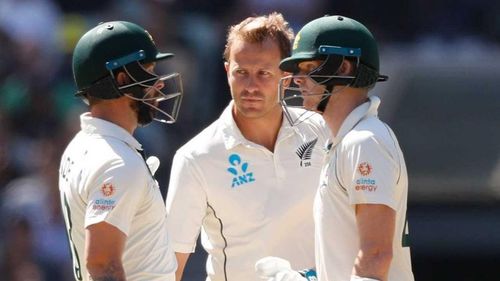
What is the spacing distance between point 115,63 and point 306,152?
1.25m

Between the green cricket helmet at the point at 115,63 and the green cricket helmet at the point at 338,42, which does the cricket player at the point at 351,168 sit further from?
the green cricket helmet at the point at 115,63

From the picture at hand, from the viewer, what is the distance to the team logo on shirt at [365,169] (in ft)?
16.1

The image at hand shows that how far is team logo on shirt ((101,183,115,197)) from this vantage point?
5.00 meters

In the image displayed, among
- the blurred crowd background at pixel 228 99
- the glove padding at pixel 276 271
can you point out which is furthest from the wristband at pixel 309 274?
the blurred crowd background at pixel 228 99

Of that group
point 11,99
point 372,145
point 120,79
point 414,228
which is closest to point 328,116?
point 372,145

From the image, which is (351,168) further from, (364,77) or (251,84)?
(251,84)

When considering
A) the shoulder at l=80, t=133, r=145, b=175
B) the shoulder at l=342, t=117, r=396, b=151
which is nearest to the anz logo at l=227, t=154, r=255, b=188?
the shoulder at l=80, t=133, r=145, b=175

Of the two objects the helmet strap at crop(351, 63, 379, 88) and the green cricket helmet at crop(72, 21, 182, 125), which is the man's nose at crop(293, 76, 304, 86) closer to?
the helmet strap at crop(351, 63, 379, 88)

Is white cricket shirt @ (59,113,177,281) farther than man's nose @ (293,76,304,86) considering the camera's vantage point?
No

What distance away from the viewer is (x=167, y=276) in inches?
209

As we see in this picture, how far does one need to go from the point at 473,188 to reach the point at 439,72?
2.94 ft

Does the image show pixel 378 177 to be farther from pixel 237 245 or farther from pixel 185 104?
pixel 185 104

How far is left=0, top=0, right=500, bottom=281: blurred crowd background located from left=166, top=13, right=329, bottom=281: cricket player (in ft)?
9.91

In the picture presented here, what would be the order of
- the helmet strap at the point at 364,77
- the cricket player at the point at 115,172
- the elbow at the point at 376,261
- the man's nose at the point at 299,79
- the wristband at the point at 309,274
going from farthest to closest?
the wristband at the point at 309,274 → the man's nose at the point at 299,79 → the helmet strap at the point at 364,77 → the cricket player at the point at 115,172 → the elbow at the point at 376,261
